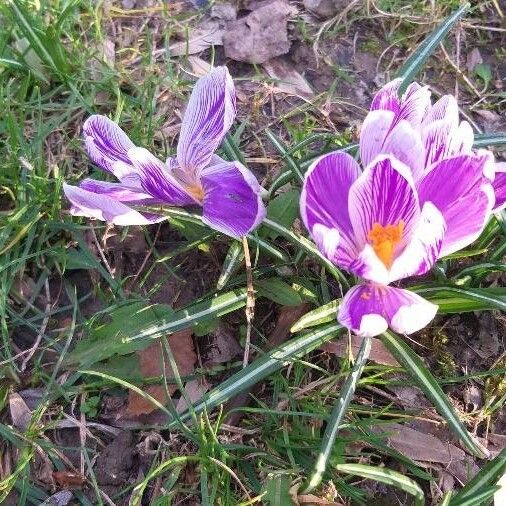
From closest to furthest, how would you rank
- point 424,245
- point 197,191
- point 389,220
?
point 424,245 < point 389,220 < point 197,191

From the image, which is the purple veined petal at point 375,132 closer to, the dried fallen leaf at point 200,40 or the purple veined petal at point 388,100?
the purple veined petal at point 388,100

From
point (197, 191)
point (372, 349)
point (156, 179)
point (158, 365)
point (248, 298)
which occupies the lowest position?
point (372, 349)

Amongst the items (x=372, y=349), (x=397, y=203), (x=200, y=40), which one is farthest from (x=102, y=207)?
(x=200, y=40)

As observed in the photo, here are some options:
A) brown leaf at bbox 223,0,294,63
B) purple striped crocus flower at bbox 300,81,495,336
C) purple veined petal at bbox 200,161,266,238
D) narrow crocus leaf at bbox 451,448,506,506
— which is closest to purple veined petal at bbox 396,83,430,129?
purple striped crocus flower at bbox 300,81,495,336

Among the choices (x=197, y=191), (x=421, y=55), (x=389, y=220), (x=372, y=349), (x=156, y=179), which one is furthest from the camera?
(x=421, y=55)

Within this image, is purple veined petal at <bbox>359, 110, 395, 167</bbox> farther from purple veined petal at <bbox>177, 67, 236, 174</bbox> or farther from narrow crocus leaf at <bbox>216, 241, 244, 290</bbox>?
narrow crocus leaf at <bbox>216, 241, 244, 290</bbox>

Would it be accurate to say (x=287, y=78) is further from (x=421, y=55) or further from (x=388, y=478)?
(x=388, y=478)

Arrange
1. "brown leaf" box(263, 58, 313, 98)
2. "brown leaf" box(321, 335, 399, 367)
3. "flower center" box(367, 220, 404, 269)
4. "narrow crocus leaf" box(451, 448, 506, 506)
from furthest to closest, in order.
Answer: "brown leaf" box(263, 58, 313, 98), "brown leaf" box(321, 335, 399, 367), "narrow crocus leaf" box(451, 448, 506, 506), "flower center" box(367, 220, 404, 269)
